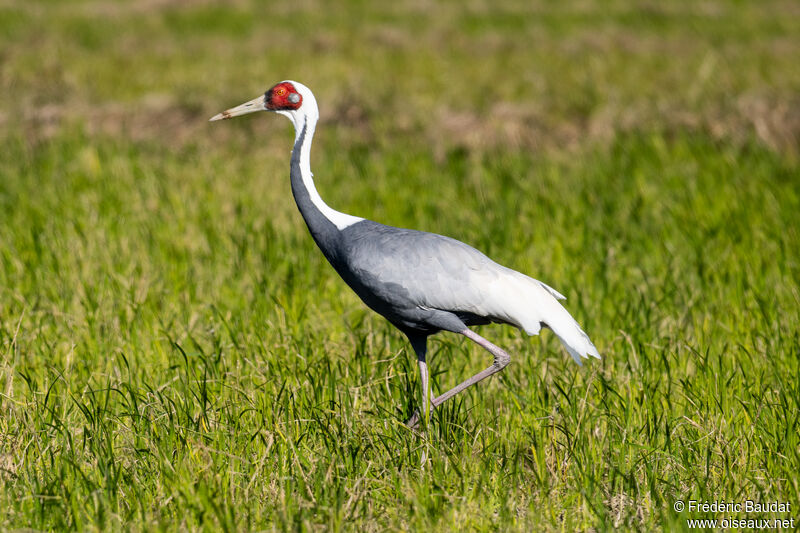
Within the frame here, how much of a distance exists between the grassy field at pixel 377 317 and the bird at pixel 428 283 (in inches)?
13.0

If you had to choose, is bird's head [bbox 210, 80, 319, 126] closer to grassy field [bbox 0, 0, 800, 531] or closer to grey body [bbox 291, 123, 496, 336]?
grey body [bbox 291, 123, 496, 336]

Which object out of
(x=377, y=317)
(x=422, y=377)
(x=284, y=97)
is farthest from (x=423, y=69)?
(x=422, y=377)

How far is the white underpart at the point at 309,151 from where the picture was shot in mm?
3770

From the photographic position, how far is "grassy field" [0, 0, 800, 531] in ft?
10.9

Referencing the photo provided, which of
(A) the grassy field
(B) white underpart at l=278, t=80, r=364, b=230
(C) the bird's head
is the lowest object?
(A) the grassy field

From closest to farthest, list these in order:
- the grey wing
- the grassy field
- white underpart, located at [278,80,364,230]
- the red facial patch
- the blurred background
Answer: the grassy field, the grey wing, white underpart, located at [278,80,364,230], the red facial patch, the blurred background

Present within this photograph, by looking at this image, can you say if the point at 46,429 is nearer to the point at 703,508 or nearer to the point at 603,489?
the point at 603,489

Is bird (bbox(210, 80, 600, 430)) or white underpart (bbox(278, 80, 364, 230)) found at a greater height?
white underpart (bbox(278, 80, 364, 230))

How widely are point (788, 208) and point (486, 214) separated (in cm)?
217

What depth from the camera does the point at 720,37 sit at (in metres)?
16.8

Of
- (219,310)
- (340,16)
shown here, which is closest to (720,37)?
(340,16)

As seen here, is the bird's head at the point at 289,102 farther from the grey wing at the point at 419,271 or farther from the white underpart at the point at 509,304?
the white underpart at the point at 509,304

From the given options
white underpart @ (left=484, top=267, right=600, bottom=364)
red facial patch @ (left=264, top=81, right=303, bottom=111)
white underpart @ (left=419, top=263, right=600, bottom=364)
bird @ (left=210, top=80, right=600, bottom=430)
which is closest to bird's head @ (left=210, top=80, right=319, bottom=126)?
red facial patch @ (left=264, top=81, right=303, bottom=111)

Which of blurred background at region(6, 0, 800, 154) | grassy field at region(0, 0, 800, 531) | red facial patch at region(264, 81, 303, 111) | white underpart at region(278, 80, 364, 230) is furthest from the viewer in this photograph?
blurred background at region(6, 0, 800, 154)
